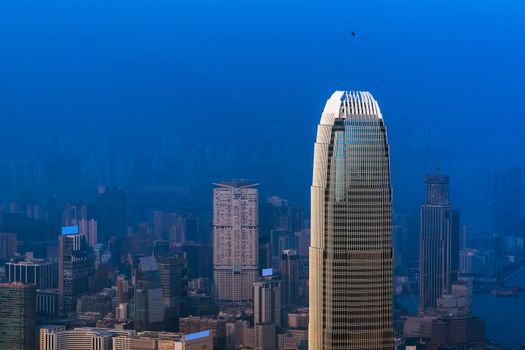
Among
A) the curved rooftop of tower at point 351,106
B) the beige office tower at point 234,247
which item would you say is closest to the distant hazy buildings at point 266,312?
the beige office tower at point 234,247

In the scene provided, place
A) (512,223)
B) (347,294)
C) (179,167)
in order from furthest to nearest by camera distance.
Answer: (179,167) < (512,223) < (347,294)

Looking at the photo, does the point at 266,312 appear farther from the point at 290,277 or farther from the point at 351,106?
the point at 351,106

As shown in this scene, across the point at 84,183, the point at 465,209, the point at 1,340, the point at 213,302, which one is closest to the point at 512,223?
the point at 465,209

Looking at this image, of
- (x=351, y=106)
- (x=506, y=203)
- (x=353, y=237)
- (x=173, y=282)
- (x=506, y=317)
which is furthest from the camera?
(x=173, y=282)

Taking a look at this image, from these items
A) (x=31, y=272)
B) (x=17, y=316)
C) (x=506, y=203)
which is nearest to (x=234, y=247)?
(x=31, y=272)

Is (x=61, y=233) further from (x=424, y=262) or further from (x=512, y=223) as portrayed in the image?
(x=512, y=223)

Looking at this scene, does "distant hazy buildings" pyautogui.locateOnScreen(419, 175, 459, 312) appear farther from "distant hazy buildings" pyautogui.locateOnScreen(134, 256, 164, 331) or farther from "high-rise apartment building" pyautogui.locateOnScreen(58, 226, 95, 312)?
"high-rise apartment building" pyautogui.locateOnScreen(58, 226, 95, 312)
